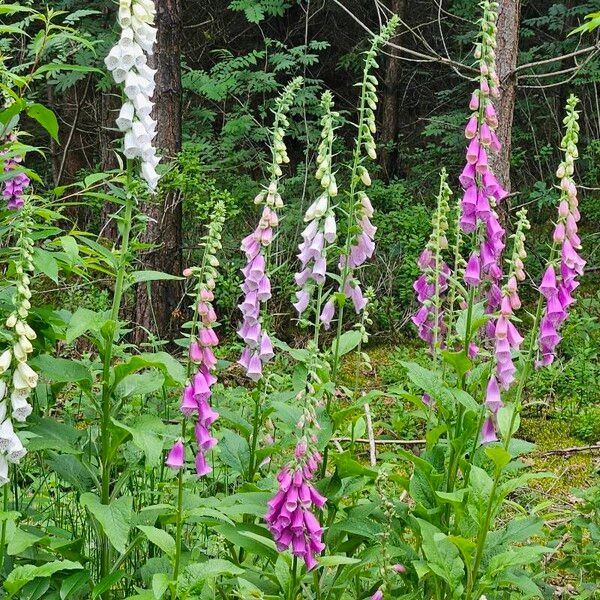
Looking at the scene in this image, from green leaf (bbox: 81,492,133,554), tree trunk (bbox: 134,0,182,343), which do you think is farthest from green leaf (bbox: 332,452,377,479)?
tree trunk (bbox: 134,0,182,343)

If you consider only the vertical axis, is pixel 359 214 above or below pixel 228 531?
above

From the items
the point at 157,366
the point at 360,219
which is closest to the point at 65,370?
the point at 157,366

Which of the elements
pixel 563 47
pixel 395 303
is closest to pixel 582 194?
pixel 563 47

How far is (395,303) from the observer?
8.23 metres

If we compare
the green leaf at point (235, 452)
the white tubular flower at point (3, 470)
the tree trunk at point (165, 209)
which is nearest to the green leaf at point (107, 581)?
the white tubular flower at point (3, 470)

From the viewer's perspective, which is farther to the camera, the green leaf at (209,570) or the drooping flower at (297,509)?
the green leaf at (209,570)

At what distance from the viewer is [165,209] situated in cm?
723

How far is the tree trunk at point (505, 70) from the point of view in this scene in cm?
623

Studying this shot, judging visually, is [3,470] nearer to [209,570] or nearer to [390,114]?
[209,570]

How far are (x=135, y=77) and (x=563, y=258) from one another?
1479mm

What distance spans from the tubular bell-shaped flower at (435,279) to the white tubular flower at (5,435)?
1656 millimetres

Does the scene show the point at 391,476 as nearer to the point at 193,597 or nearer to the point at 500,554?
the point at 500,554

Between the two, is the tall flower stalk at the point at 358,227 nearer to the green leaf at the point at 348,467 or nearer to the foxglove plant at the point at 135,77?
the green leaf at the point at 348,467

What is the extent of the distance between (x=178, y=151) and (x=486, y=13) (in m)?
4.61
